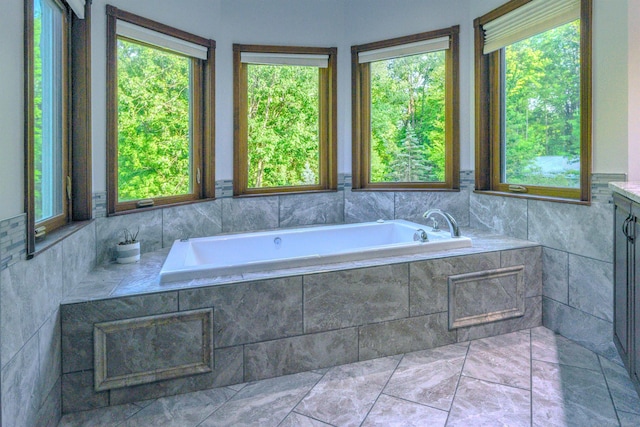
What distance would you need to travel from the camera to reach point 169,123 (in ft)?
9.62

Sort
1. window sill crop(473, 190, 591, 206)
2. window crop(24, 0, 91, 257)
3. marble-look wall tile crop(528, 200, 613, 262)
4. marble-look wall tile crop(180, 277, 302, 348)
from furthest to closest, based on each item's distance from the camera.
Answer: window sill crop(473, 190, 591, 206) < marble-look wall tile crop(528, 200, 613, 262) < marble-look wall tile crop(180, 277, 302, 348) < window crop(24, 0, 91, 257)

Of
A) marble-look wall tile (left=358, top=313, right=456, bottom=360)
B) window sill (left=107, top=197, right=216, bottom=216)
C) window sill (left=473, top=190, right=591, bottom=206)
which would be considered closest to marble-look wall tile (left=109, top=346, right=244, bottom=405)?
marble-look wall tile (left=358, top=313, right=456, bottom=360)

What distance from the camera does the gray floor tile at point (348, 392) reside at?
5.70ft

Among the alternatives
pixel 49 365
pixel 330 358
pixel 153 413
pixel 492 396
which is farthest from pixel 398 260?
pixel 49 365

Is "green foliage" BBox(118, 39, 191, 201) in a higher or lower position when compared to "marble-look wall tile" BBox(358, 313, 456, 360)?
higher

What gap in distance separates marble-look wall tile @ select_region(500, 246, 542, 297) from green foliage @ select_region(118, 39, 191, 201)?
7.57 feet

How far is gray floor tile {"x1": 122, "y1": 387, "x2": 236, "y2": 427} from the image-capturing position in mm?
1696

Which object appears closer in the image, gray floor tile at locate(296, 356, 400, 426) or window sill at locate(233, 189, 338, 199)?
gray floor tile at locate(296, 356, 400, 426)

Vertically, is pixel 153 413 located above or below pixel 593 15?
below

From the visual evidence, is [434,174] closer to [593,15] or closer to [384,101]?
[384,101]

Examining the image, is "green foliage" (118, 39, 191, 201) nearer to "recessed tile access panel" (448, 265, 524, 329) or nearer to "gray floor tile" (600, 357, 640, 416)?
"recessed tile access panel" (448, 265, 524, 329)

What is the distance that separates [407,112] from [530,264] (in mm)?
1597

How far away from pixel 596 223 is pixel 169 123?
9.04ft

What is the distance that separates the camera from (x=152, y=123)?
283 cm
